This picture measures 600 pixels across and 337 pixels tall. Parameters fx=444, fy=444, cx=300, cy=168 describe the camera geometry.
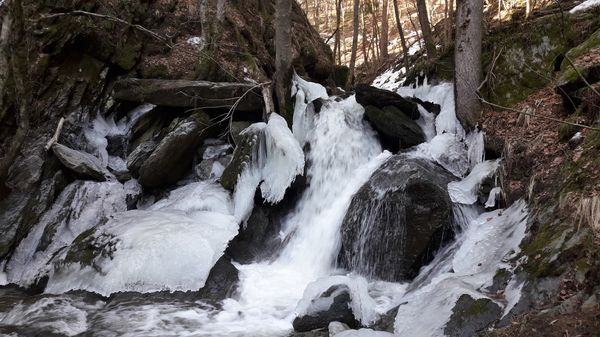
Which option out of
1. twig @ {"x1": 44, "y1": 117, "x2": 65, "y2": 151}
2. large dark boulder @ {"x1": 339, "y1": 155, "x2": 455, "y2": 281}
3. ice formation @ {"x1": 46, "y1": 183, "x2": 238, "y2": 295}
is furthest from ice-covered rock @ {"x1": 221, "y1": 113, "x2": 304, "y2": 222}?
twig @ {"x1": 44, "y1": 117, "x2": 65, "y2": 151}

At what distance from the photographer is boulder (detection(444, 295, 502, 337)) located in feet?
12.6

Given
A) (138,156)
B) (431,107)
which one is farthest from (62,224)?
(431,107)

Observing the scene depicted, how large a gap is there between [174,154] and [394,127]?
4.77 meters

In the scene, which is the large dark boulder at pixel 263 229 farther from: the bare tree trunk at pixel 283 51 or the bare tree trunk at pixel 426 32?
the bare tree trunk at pixel 426 32

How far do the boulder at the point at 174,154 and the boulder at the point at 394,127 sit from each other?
3.84 m

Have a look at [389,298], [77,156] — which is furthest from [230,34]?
[389,298]

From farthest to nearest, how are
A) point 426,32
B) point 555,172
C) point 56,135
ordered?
point 426,32, point 56,135, point 555,172

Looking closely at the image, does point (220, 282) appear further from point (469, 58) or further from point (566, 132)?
point (469, 58)

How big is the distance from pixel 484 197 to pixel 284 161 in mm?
3986

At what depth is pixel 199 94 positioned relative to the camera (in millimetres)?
10586

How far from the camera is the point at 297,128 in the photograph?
33.7ft

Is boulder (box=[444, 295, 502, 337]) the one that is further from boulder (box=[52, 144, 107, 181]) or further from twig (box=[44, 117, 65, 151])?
twig (box=[44, 117, 65, 151])

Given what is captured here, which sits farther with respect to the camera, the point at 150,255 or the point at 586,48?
the point at 150,255

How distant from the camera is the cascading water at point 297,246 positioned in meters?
5.52
